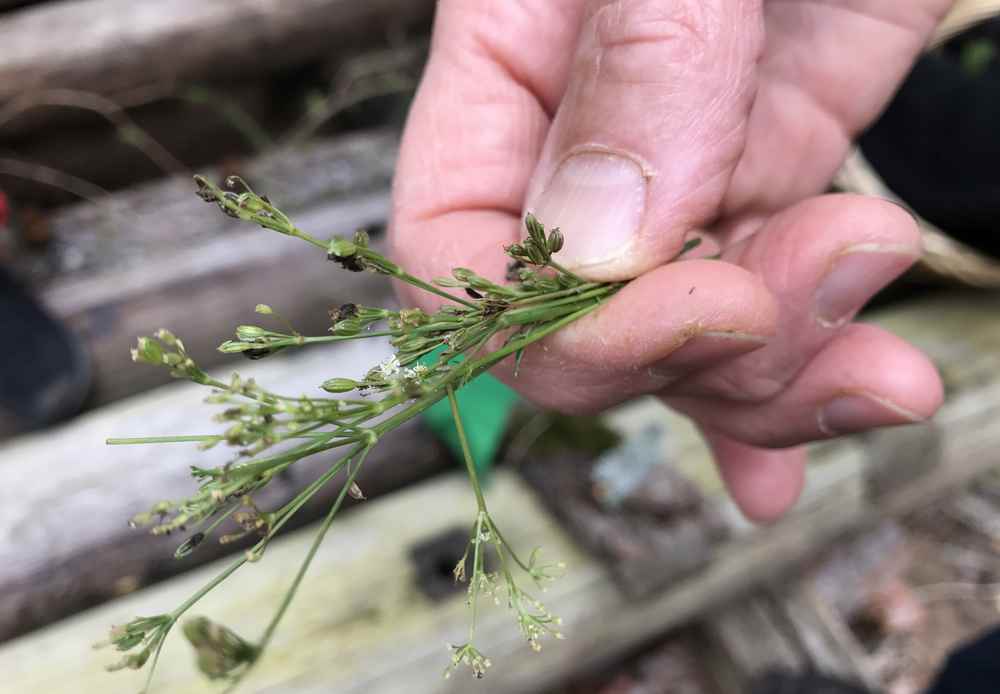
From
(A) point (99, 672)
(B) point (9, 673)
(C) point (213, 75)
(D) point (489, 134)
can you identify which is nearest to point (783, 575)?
(D) point (489, 134)

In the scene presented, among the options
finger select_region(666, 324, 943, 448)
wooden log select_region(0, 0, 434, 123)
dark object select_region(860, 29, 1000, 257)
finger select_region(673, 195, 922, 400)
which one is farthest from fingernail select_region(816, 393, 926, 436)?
wooden log select_region(0, 0, 434, 123)

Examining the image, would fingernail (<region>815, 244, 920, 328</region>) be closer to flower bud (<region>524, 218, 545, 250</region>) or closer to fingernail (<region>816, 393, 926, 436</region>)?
fingernail (<region>816, 393, 926, 436</region>)

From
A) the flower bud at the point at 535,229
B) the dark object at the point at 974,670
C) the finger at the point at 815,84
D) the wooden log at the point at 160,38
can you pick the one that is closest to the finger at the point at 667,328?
the flower bud at the point at 535,229

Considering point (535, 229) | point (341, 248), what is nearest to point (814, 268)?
point (535, 229)

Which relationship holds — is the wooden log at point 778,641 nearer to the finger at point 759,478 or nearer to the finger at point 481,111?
the finger at point 759,478

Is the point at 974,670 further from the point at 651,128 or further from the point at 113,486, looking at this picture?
the point at 113,486

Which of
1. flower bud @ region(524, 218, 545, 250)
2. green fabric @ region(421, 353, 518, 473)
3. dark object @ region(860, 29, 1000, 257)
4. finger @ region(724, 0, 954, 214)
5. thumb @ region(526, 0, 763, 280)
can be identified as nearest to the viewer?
flower bud @ region(524, 218, 545, 250)

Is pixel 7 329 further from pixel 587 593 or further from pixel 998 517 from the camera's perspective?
pixel 998 517
